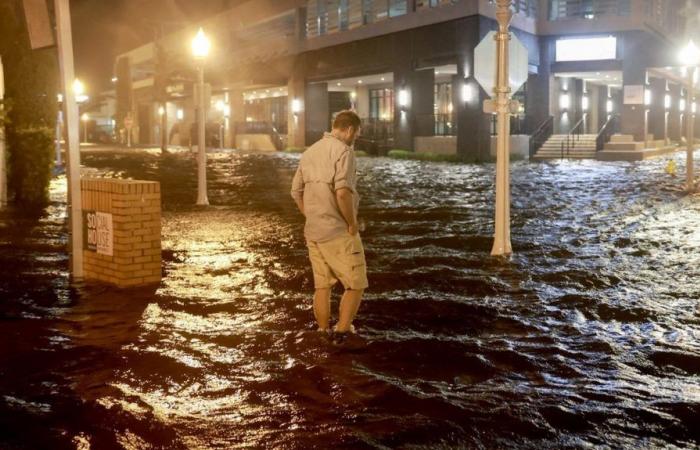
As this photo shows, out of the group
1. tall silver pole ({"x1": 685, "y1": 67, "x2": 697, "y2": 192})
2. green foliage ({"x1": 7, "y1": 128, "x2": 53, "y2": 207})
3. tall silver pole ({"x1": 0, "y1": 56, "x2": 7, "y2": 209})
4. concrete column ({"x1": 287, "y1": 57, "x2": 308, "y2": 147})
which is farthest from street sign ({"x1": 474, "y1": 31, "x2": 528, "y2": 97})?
concrete column ({"x1": 287, "y1": 57, "x2": 308, "y2": 147})

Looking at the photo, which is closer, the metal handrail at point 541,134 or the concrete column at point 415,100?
the metal handrail at point 541,134

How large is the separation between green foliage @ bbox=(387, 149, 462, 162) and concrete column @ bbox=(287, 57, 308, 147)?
36.0 feet

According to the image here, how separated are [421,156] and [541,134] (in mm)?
6990

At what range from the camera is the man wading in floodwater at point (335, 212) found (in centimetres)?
646

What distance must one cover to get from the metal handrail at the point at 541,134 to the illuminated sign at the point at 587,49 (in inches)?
157

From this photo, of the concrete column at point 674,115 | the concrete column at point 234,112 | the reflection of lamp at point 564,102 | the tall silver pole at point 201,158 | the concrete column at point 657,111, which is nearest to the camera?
the tall silver pole at point 201,158

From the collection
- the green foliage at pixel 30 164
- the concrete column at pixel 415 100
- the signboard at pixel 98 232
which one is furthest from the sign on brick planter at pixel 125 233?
the concrete column at pixel 415 100

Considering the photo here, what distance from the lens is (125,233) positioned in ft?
29.6

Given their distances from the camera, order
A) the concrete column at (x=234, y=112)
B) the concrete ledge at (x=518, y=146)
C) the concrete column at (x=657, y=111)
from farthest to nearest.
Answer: the concrete column at (x=234, y=112) → the concrete column at (x=657, y=111) → the concrete ledge at (x=518, y=146)

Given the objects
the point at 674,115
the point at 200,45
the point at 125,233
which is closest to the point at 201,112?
the point at 200,45

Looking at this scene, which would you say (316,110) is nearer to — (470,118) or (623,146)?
(470,118)

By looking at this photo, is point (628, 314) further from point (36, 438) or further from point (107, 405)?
point (36, 438)

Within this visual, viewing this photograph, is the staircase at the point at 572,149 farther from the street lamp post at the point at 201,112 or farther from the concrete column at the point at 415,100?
the street lamp post at the point at 201,112

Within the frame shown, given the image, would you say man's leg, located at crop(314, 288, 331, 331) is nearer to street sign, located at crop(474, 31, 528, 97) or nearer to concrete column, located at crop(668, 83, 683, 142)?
street sign, located at crop(474, 31, 528, 97)
